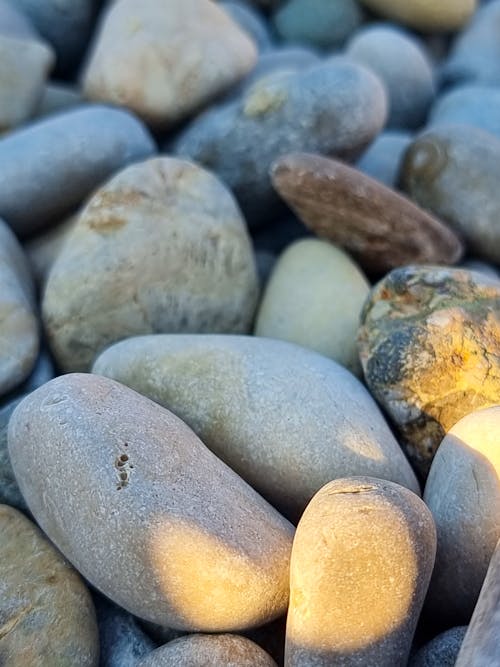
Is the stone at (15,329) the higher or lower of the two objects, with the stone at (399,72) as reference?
lower

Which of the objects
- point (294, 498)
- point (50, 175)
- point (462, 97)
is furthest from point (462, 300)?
point (462, 97)

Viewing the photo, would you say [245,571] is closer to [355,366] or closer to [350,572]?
[350,572]

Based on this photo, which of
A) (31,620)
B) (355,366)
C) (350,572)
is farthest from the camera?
(355,366)

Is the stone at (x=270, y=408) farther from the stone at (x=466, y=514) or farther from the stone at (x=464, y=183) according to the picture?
the stone at (x=464, y=183)

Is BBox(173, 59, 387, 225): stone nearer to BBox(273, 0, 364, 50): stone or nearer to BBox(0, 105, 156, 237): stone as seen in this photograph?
BBox(0, 105, 156, 237): stone

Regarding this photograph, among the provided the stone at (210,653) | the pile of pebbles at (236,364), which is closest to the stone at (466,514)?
the pile of pebbles at (236,364)

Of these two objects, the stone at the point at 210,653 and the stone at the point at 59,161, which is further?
the stone at the point at 59,161

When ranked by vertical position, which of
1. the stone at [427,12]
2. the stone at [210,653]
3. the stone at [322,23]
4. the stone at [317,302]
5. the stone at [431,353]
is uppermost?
the stone at [427,12]
